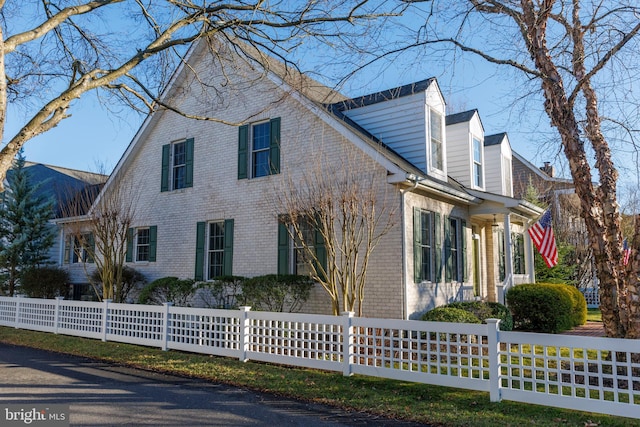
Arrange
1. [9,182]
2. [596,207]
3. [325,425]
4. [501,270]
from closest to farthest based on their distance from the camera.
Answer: [325,425] < [596,207] < [501,270] < [9,182]

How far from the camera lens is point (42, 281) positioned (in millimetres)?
16359

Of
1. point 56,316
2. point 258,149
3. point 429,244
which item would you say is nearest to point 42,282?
point 56,316

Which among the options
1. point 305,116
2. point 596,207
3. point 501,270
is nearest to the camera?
point 596,207

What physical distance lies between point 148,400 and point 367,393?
2892 millimetres

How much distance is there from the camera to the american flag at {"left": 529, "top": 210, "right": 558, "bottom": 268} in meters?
14.3

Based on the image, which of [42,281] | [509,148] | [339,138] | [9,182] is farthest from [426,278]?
[9,182]

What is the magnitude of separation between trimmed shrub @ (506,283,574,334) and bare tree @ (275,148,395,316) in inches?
181

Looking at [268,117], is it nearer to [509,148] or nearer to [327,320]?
[327,320]

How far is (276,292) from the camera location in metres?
11.0

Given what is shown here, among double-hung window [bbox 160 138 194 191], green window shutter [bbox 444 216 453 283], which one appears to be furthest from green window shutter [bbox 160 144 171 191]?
green window shutter [bbox 444 216 453 283]

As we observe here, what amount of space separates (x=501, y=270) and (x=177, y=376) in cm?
1197

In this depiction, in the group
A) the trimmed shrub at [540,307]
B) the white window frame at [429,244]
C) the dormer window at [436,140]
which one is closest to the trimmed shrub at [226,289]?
the white window frame at [429,244]

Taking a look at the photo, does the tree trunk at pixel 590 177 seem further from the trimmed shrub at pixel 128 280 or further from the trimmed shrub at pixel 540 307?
the trimmed shrub at pixel 128 280

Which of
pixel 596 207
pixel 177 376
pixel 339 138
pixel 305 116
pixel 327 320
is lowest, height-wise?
pixel 177 376
